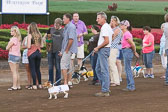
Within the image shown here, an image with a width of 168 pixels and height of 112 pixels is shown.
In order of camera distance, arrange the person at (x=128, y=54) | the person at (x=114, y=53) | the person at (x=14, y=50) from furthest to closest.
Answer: the person at (x=114, y=53) → the person at (x=14, y=50) → the person at (x=128, y=54)

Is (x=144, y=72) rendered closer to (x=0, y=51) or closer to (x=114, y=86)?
(x=114, y=86)

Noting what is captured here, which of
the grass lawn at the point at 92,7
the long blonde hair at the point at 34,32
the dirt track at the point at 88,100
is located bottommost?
the dirt track at the point at 88,100

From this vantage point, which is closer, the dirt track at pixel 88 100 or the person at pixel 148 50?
the dirt track at pixel 88 100

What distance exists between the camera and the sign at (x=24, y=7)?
28016mm

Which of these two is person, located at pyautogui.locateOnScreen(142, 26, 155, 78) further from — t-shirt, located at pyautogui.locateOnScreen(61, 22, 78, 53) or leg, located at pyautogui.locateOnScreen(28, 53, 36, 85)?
leg, located at pyautogui.locateOnScreen(28, 53, 36, 85)

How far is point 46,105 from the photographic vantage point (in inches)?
434

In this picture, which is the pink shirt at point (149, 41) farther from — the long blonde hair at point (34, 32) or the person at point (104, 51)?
the person at point (104, 51)

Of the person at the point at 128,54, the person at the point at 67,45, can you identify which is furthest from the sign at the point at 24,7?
the person at the point at 128,54

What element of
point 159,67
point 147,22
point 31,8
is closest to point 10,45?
point 159,67

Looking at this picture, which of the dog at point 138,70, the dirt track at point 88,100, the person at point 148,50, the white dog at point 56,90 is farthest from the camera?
the person at point 148,50

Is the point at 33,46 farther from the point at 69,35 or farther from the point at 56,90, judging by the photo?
the point at 56,90

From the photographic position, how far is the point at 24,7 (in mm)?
28609

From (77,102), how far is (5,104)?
138 cm

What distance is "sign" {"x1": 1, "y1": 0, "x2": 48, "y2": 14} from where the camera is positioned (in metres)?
28.0
